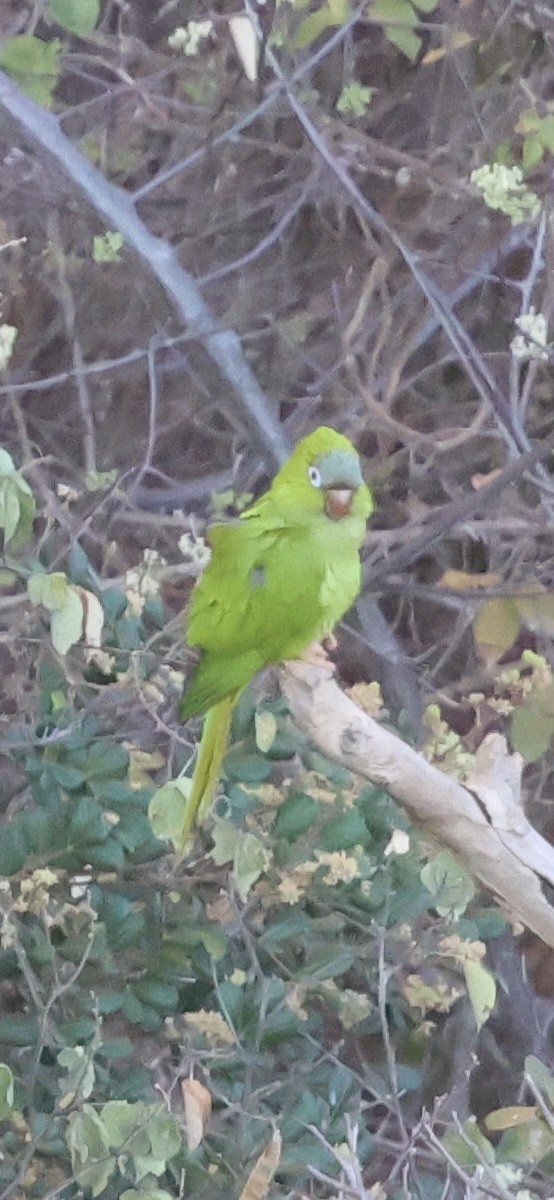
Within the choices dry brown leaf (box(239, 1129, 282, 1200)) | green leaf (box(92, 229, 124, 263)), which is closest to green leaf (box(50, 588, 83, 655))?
dry brown leaf (box(239, 1129, 282, 1200))

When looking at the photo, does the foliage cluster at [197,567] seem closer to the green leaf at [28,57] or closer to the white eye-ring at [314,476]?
the green leaf at [28,57]

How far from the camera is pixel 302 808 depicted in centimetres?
90

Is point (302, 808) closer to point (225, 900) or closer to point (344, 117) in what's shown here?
point (225, 900)

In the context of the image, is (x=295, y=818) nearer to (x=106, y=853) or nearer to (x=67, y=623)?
(x=106, y=853)

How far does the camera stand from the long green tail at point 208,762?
85 centimetres

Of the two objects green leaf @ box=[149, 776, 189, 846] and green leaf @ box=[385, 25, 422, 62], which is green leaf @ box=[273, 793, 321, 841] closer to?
green leaf @ box=[149, 776, 189, 846]

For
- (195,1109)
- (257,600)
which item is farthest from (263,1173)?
(257,600)

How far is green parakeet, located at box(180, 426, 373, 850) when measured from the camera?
0.89 m

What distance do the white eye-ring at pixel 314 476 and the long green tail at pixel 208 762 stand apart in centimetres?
17

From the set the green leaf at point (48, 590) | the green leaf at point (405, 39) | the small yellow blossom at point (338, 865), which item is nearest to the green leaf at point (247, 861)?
the small yellow blossom at point (338, 865)

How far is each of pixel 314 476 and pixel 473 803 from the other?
0.28m

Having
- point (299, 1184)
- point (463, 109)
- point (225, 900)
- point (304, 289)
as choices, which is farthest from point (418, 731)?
point (463, 109)

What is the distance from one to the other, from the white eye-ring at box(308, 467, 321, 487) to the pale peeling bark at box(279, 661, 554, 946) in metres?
0.19

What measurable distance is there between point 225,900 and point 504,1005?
495 millimetres
